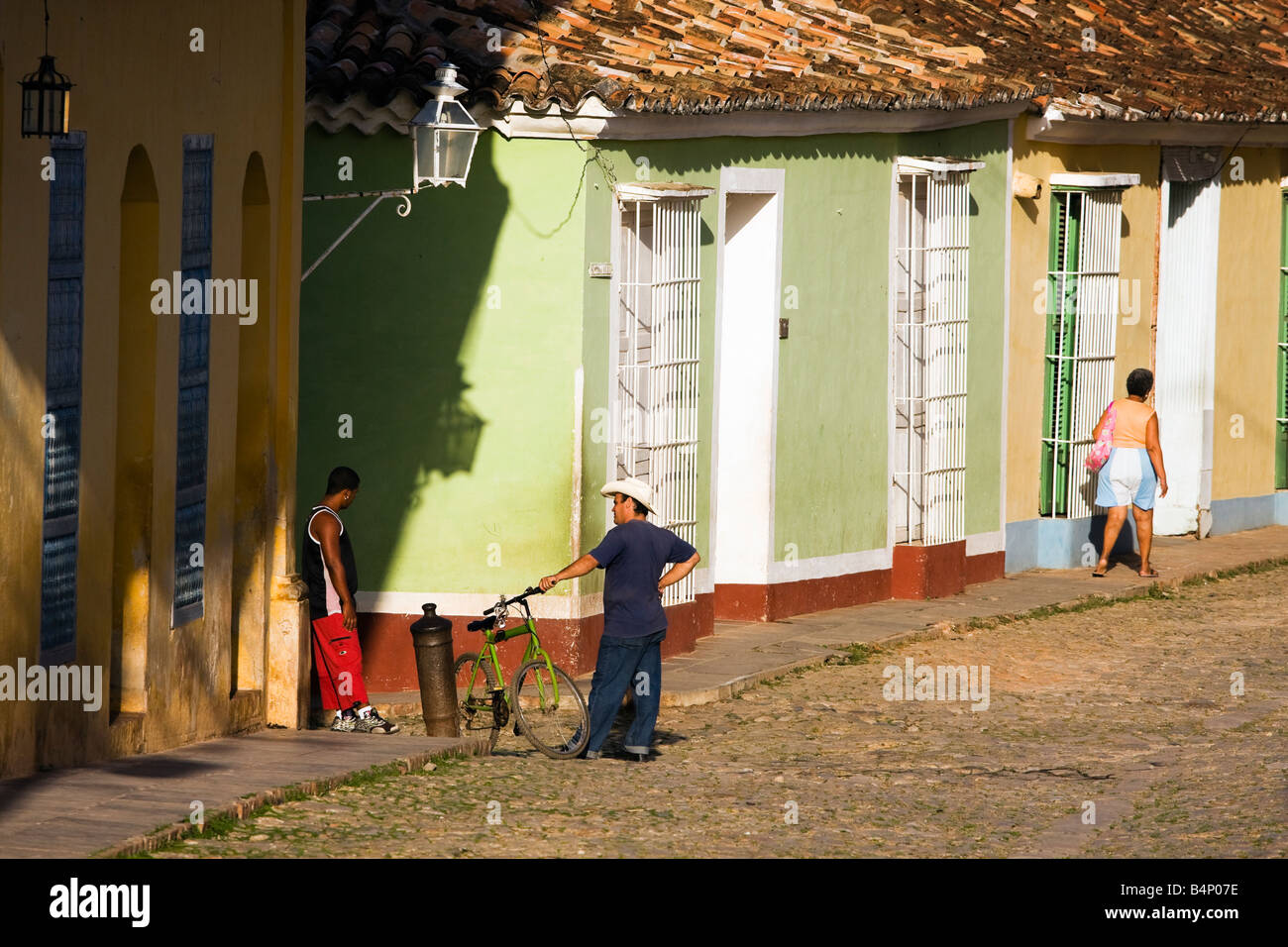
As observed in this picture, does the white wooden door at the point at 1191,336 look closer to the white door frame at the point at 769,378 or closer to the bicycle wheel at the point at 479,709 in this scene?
the white door frame at the point at 769,378

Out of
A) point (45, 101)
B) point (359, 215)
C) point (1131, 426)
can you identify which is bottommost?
point (1131, 426)

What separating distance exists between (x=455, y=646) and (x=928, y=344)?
197 inches

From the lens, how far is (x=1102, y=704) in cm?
1362

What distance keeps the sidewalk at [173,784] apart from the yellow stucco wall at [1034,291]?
317 inches

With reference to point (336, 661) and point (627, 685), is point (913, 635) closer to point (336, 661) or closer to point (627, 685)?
point (627, 685)

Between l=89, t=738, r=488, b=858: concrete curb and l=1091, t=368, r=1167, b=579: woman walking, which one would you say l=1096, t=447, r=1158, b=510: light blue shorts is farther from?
l=89, t=738, r=488, b=858: concrete curb

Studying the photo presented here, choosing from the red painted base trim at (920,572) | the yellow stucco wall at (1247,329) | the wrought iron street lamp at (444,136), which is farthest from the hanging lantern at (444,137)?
the yellow stucco wall at (1247,329)

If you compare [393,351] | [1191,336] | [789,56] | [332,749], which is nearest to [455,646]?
[393,351]

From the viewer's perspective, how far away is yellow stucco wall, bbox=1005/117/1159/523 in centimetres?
1847

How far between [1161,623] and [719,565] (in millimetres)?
3256

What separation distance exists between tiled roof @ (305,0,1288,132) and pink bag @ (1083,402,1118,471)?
2.43 metres

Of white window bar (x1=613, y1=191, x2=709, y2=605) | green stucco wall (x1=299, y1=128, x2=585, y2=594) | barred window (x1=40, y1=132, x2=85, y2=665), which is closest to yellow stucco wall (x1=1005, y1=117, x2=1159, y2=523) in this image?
white window bar (x1=613, y1=191, x2=709, y2=605)

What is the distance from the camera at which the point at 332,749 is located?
36.7ft

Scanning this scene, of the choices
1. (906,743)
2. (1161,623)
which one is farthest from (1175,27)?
(906,743)
